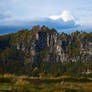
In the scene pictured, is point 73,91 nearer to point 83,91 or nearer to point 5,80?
point 83,91

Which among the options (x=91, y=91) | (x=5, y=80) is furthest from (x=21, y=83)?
(x=91, y=91)

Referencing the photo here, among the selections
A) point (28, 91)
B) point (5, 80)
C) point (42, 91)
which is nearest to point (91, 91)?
point (42, 91)

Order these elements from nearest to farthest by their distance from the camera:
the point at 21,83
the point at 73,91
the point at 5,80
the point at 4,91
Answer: the point at 4,91 → the point at 73,91 → the point at 21,83 → the point at 5,80

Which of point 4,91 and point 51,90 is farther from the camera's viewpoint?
point 51,90

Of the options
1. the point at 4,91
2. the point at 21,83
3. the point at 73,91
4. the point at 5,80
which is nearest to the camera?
the point at 4,91

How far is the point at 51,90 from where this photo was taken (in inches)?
456

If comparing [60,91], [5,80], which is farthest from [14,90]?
[5,80]

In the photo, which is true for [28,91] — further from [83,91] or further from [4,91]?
[83,91]

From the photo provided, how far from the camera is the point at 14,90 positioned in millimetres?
11172

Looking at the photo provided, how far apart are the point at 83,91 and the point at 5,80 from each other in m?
7.74

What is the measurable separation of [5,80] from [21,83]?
2907 mm

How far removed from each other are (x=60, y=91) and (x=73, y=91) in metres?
0.98

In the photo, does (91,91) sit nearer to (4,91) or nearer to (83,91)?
(83,91)

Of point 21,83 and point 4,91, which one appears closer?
point 4,91
